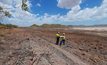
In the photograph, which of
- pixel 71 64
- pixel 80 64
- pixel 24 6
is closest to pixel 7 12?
pixel 24 6

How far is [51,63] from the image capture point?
4.03 meters

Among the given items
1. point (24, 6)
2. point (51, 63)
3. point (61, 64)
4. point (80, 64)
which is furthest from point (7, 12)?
point (80, 64)

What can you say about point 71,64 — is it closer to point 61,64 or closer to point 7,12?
point 61,64

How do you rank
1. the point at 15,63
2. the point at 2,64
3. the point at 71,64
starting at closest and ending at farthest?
the point at 2,64 → the point at 15,63 → the point at 71,64

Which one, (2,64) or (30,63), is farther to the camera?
(30,63)

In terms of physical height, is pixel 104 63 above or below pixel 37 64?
below

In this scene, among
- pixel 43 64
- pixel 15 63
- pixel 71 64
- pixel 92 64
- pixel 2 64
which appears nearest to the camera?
pixel 2 64

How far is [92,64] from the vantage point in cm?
456

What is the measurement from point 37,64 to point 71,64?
2330mm

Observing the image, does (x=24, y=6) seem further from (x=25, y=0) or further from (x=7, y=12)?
(x=7, y=12)

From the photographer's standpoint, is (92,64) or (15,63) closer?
(15,63)

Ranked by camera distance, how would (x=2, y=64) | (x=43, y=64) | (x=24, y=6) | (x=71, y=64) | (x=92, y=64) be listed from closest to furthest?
(x=2, y=64), (x=43, y=64), (x=71, y=64), (x=92, y=64), (x=24, y=6)

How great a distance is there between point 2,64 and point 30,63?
A: 56.9 inches

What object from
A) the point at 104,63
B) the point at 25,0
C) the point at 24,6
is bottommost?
→ the point at 104,63
